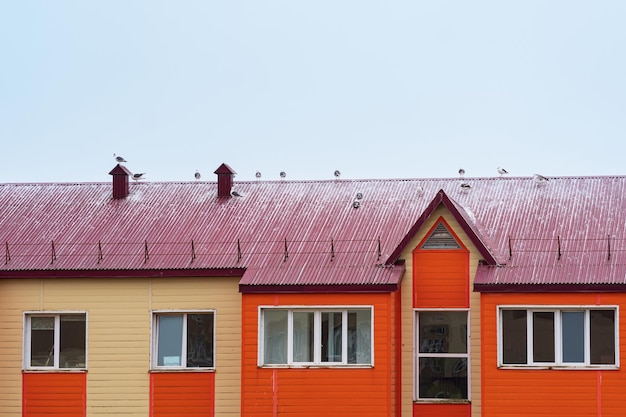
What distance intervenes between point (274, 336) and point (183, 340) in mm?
2864

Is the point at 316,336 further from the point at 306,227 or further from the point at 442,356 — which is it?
the point at 306,227

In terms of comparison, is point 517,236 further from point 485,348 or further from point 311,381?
point 311,381

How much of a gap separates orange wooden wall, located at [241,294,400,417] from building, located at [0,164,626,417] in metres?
0.04

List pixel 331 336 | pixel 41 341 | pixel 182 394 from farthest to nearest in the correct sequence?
pixel 41 341
pixel 182 394
pixel 331 336

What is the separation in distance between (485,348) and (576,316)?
2353 mm

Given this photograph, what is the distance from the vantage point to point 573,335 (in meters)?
33.3

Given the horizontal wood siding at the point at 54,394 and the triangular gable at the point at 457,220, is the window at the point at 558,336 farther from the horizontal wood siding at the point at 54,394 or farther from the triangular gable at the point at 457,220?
the horizontal wood siding at the point at 54,394

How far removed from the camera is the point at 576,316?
1313 inches

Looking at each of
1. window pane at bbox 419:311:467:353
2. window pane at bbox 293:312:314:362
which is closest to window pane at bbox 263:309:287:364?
window pane at bbox 293:312:314:362

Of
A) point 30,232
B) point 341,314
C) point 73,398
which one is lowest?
point 73,398

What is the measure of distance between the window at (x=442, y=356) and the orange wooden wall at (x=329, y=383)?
0.98m

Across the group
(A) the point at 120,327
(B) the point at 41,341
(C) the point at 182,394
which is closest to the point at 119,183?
(A) the point at 120,327

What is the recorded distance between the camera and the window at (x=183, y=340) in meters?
36.0

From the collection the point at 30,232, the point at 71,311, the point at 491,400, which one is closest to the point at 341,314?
the point at 491,400
